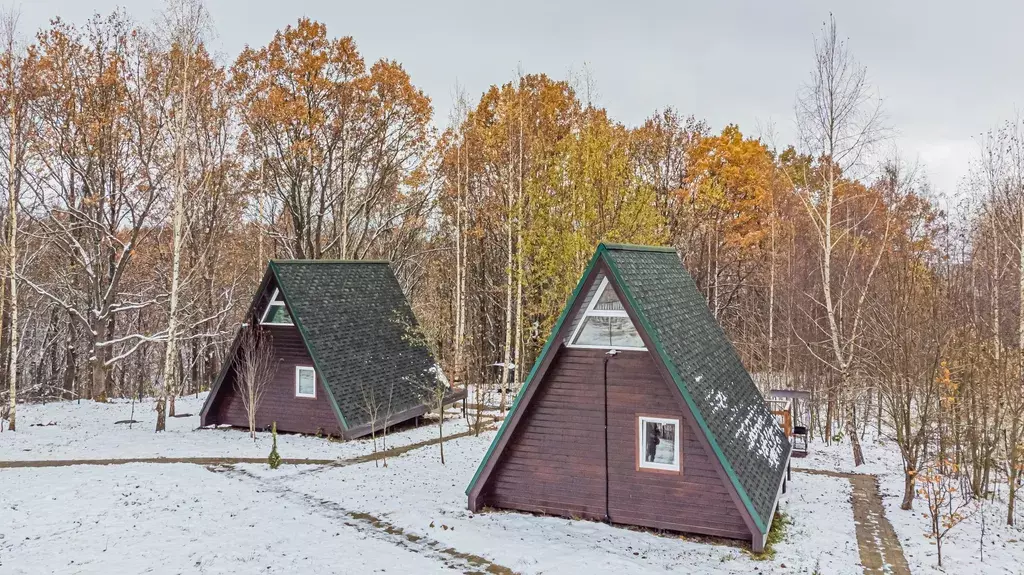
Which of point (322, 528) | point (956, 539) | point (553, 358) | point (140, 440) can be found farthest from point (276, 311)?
point (956, 539)

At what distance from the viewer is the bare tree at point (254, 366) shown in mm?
19812

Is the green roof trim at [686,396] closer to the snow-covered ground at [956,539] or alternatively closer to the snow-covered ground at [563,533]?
the snow-covered ground at [563,533]

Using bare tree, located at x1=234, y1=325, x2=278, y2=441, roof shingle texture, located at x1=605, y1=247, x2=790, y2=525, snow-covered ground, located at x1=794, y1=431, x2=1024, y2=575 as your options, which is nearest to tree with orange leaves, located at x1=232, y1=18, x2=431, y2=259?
bare tree, located at x1=234, y1=325, x2=278, y2=441

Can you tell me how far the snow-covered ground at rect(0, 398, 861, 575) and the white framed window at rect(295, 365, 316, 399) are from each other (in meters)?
4.11

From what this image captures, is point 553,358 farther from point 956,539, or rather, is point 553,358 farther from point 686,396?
point 956,539

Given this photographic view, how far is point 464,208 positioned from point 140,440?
629 inches

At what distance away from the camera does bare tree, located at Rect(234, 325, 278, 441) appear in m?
19.8

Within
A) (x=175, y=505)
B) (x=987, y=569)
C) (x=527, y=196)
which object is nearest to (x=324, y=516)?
(x=175, y=505)

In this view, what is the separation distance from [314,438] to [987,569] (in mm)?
16847

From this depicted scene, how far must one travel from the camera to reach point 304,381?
2038 cm

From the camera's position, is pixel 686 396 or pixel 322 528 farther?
pixel 322 528

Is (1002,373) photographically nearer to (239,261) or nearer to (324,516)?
(324,516)

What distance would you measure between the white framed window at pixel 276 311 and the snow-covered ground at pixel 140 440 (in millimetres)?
3624

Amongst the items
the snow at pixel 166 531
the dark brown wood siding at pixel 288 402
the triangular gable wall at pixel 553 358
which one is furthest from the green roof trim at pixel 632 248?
the dark brown wood siding at pixel 288 402
